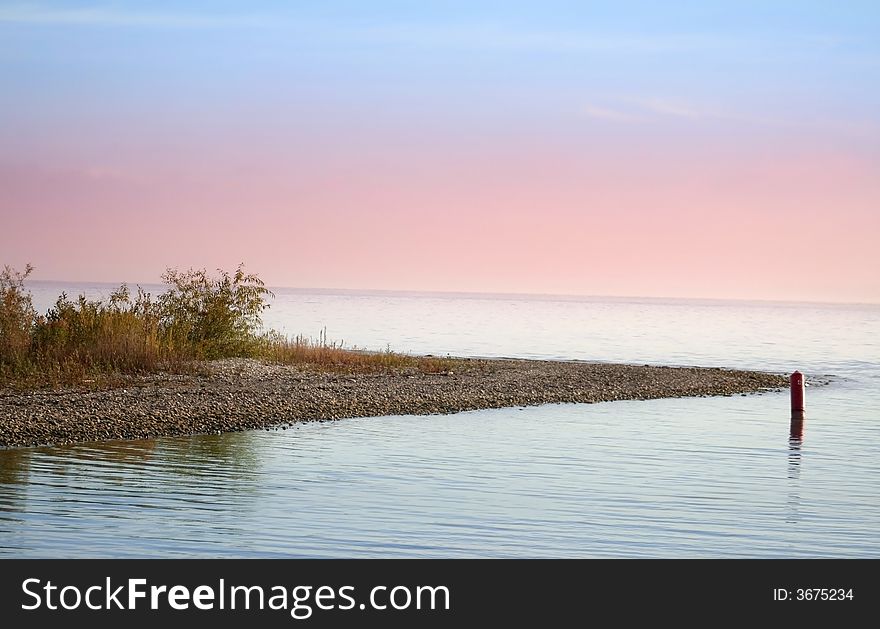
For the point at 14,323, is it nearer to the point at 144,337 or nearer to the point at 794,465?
the point at 144,337

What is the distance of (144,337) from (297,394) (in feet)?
21.6

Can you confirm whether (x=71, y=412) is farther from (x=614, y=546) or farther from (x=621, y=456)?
(x=614, y=546)

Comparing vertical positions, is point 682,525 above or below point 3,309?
below

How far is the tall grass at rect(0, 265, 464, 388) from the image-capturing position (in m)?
29.5

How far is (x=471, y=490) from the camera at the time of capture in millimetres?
16547

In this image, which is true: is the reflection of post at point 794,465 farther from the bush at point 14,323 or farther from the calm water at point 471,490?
the bush at point 14,323

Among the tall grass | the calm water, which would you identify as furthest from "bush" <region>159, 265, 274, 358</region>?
the calm water

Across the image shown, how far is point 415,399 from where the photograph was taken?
28.4 meters

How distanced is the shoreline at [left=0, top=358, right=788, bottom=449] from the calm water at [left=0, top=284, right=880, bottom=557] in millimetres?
1030

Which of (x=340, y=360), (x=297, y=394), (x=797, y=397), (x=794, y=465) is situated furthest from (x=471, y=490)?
(x=340, y=360)

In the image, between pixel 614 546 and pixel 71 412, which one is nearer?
pixel 614 546

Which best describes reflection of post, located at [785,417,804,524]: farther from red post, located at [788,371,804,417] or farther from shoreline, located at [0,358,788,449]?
shoreline, located at [0,358,788,449]

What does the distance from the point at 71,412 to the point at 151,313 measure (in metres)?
12.4
